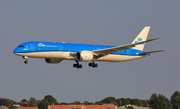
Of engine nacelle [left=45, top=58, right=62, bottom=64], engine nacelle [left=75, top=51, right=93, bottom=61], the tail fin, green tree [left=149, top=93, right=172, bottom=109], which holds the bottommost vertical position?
green tree [left=149, top=93, right=172, bottom=109]

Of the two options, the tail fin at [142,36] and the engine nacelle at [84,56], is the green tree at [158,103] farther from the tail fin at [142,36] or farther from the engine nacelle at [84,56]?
the engine nacelle at [84,56]

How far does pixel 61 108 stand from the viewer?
9738cm

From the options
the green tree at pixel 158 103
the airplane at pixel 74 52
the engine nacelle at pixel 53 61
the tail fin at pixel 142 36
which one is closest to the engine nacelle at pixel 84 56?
the airplane at pixel 74 52

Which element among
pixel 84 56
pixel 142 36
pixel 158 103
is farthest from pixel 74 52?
pixel 158 103

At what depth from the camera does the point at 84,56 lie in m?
64.8

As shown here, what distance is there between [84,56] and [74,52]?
8.11ft

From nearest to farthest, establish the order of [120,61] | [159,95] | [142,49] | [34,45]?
[34,45]
[120,61]
[142,49]
[159,95]

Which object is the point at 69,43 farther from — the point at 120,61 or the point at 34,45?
the point at 120,61

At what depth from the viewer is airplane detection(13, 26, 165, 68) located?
6206 centimetres

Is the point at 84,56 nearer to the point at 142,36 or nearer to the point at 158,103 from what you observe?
the point at 142,36

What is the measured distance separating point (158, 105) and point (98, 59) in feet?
127

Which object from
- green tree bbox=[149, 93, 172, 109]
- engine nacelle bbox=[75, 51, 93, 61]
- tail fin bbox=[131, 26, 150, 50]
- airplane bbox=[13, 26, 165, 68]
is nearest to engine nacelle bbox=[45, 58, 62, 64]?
airplane bbox=[13, 26, 165, 68]

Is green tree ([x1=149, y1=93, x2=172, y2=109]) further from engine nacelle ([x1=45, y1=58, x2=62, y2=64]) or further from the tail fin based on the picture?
engine nacelle ([x1=45, y1=58, x2=62, y2=64])

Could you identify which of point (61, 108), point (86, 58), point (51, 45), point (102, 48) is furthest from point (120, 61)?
point (61, 108)
